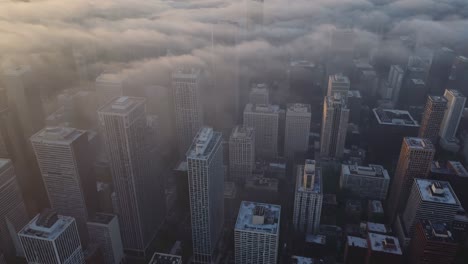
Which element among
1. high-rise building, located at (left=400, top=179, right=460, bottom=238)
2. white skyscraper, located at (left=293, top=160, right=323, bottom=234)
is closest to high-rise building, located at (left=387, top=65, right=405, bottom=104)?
high-rise building, located at (left=400, top=179, right=460, bottom=238)

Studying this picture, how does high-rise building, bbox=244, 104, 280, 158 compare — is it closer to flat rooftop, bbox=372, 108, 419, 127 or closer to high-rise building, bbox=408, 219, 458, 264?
flat rooftop, bbox=372, 108, 419, 127

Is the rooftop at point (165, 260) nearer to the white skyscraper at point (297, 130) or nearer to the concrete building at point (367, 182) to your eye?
the concrete building at point (367, 182)

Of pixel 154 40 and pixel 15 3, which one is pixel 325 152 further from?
pixel 15 3

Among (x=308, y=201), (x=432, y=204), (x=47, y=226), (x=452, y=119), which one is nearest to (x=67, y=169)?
(x=47, y=226)

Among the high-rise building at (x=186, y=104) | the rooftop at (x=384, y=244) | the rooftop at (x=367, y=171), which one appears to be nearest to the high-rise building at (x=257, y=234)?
the rooftop at (x=384, y=244)

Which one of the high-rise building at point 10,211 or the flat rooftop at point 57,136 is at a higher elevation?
the flat rooftop at point 57,136

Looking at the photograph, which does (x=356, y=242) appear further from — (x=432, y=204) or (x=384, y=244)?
(x=432, y=204)

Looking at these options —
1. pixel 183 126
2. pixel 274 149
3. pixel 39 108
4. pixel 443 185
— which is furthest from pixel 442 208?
pixel 39 108
